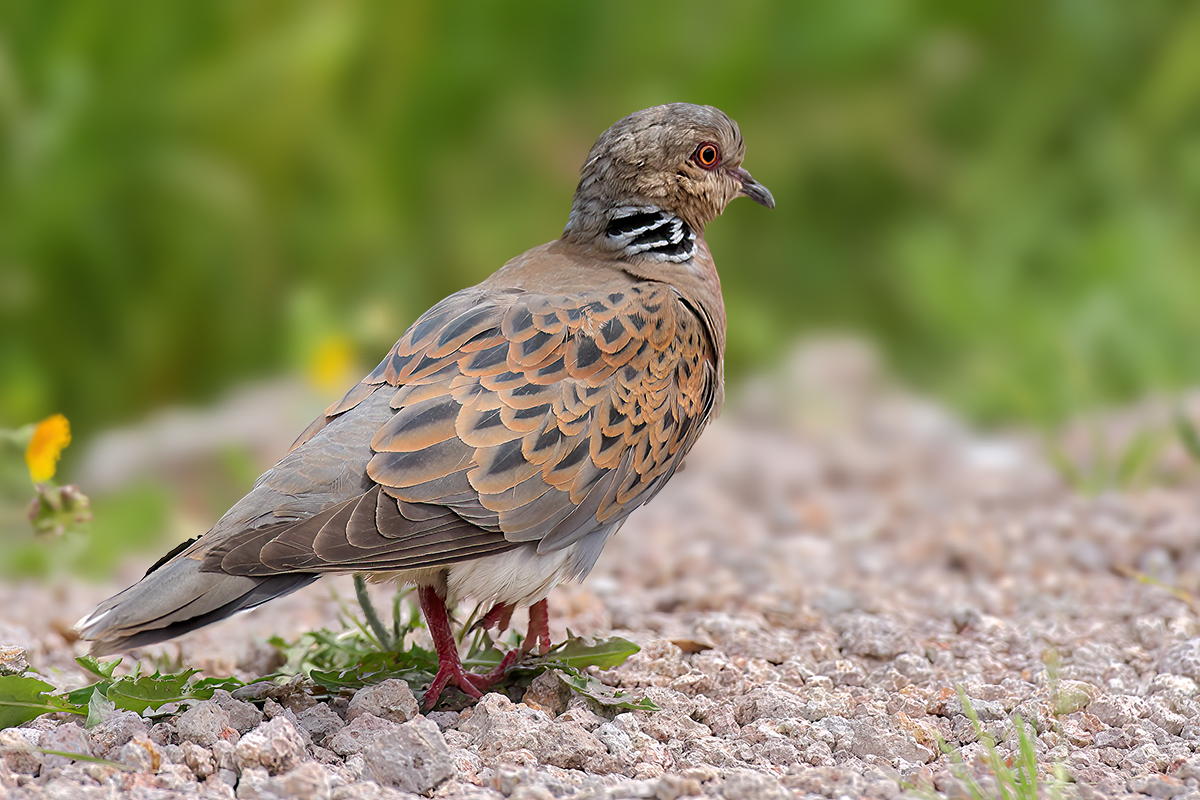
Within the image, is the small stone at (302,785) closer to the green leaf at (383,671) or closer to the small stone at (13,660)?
the green leaf at (383,671)

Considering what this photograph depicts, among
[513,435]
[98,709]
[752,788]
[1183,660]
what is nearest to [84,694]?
[98,709]

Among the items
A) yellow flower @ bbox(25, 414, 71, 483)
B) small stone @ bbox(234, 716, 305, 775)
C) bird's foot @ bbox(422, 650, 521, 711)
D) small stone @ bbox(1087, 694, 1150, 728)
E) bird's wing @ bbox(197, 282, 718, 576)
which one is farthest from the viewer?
yellow flower @ bbox(25, 414, 71, 483)

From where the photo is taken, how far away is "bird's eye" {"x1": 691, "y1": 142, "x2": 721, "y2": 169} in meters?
4.02

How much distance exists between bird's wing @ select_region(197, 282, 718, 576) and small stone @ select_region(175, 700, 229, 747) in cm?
30

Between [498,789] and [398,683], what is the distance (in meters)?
0.50

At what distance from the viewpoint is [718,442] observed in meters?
6.62

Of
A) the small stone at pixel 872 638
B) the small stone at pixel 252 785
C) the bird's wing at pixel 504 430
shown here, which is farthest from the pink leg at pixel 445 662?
the small stone at pixel 872 638

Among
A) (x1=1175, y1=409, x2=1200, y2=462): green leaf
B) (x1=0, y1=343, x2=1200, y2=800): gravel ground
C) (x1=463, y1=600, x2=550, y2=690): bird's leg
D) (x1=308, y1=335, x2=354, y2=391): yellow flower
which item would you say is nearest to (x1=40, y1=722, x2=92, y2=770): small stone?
(x1=0, y1=343, x2=1200, y2=800): gravel ground

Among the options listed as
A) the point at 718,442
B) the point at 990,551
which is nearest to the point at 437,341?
the point at 990,551

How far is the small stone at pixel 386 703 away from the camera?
307 cm

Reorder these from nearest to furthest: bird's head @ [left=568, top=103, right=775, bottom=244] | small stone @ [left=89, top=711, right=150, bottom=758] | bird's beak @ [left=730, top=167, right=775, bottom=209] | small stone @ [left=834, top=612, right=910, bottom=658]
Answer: small stone @ [left=89, top=711, right=150, bottom=758]
small stone @ [left=834, top=612, right=910, bottom=658]
bird's head @ [left=568, top=103, right=775, bottom=244]
bird's beak @ [left=730, top=167, right=775, bottom=209]

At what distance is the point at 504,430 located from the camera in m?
3.28

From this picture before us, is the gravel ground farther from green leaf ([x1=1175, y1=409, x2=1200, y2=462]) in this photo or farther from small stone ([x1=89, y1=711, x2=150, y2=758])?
green leaf ([x1=1175, y1=409, x2=1200, y2=462])

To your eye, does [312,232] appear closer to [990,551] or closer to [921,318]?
[921,318]
